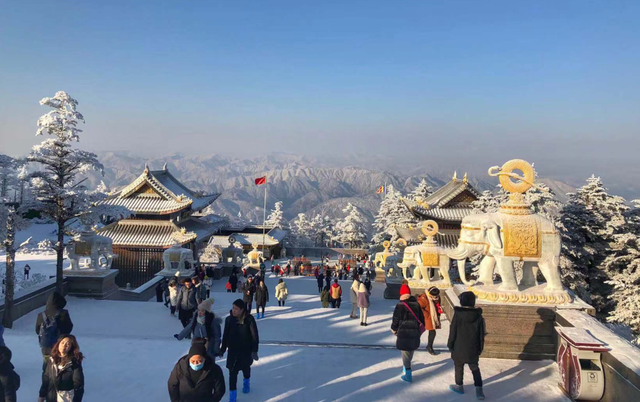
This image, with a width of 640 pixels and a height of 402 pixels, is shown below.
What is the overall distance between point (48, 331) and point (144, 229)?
23821 mm

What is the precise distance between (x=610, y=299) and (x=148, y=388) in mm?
19449

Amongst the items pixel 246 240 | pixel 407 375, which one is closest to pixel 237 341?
pixel 407 375

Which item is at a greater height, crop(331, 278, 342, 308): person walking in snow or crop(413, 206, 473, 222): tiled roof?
crop(413, 206, 473, 222): tiled roof

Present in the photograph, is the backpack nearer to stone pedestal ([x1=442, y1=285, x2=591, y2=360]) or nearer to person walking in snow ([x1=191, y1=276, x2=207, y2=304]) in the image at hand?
person walking in snow ([x1=191, y1=276, x2=207, y2=304])

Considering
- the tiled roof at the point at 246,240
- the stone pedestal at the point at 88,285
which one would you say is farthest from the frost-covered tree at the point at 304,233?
the stone pedestal at the point at 88,285

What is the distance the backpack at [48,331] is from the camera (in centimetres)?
587

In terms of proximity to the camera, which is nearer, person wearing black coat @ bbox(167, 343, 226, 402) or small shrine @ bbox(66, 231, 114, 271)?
person wearing black coat @ bbox(167, 343, 226, 402)

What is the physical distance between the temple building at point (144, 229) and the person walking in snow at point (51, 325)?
2028 centimetres

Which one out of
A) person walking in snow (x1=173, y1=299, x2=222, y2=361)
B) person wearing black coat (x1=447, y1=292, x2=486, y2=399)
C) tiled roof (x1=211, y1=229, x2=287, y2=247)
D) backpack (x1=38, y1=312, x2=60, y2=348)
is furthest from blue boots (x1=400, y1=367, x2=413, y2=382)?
tiled roof (x1=211, y1=229, x2=287, y2=247)

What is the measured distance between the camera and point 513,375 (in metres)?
6.78

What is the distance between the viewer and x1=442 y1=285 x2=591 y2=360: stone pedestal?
7465 mm

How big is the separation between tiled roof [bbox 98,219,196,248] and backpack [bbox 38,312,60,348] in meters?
20.5

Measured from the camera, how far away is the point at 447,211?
30.3m

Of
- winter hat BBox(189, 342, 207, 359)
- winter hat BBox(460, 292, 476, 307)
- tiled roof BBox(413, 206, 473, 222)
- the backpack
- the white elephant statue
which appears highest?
tiled roof BBox(413, 206, 473, 222)
